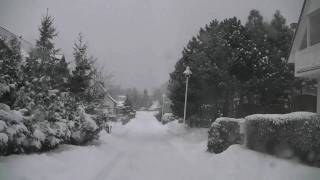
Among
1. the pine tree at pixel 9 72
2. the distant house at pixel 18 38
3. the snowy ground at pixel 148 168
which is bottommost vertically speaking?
the snowy ground at pixel 148 168

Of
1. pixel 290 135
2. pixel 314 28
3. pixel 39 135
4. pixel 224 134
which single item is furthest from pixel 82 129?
pixel 314 28

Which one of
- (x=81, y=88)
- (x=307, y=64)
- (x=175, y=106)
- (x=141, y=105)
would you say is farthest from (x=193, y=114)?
(x=141, y=105)

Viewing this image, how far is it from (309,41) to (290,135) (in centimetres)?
809

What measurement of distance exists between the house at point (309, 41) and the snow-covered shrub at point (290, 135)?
16.2 feet

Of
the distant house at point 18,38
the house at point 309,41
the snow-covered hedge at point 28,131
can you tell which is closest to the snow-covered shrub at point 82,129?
the snow-covered hedge at point 28,131

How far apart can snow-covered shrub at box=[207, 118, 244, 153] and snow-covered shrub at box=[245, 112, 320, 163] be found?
322cm

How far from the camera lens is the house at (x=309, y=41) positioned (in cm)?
1645

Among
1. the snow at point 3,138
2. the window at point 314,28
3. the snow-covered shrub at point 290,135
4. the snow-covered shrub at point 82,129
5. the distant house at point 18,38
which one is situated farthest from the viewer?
the window at point 314,28

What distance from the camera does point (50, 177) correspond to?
29.5ft

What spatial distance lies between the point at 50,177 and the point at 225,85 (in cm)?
1977

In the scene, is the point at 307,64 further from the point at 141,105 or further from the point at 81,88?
the point at 141,105

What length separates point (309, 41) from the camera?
57.7 ft

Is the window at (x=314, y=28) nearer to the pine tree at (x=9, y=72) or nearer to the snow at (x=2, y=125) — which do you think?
the pine tree at (x=9, y=72)

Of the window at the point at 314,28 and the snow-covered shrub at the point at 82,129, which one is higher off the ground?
the window at the point at 314,28
